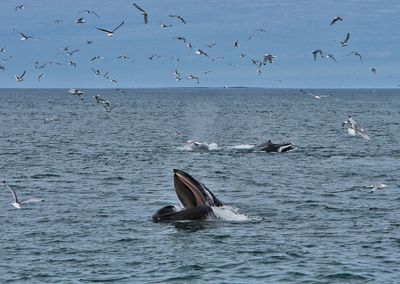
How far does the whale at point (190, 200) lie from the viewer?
3272cm

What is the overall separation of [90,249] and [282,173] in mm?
26230

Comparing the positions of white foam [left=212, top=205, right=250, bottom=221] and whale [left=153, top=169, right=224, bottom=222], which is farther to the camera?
white foam [left=212, top=205, right=250, bottom=221]

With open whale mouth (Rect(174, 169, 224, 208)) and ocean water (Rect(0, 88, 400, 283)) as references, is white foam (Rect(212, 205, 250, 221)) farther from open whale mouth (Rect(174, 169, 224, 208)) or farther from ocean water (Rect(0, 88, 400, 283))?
open whale mouth (Rect(174, 169, 224, 208))

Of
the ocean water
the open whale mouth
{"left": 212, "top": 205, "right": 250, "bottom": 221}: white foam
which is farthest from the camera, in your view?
{"left": 212, "top": 205, "right": 250, "bottom": 221}: white foam

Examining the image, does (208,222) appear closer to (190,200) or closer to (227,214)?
(190,200)

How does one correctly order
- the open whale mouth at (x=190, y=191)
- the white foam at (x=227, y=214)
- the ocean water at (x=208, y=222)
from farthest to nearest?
1. the white foam at (x=227, y=214)
2. the open whale mouth at (x=190, y=191)
3. the ocean water at (x=208, y=222)

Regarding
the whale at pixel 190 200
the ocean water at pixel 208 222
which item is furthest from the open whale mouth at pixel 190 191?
the ocean water at pixel 208 222

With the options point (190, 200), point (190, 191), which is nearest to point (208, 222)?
point (190, 200)

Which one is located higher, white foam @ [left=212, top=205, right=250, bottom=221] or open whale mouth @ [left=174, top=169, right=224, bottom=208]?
open whale mouth @ [left=174, top=169, right=224, bottom=208]

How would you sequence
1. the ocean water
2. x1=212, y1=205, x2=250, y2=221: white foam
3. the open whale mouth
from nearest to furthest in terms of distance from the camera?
the ocean water < the open whale mouth < x1=212, y1=205, x2=250, y2=221: white foam

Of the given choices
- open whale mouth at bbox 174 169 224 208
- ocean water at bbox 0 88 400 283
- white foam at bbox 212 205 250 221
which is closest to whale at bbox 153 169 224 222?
open whale mouth at bbox 174 169 224 208

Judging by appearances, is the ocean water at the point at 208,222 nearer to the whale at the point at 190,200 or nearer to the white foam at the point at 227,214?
the white foam at the point at 227,214

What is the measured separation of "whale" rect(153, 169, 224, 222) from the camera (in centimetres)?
3272

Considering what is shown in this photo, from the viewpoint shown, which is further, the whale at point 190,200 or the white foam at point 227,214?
the white foam at point 227,214
